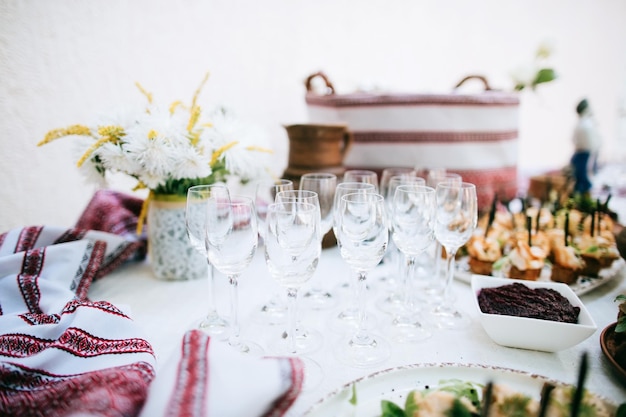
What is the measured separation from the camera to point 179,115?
2.97 feet

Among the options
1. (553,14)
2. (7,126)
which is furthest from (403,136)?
(553,14)

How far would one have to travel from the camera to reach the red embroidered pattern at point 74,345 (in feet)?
1.92

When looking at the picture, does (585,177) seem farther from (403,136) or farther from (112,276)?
(112,276)

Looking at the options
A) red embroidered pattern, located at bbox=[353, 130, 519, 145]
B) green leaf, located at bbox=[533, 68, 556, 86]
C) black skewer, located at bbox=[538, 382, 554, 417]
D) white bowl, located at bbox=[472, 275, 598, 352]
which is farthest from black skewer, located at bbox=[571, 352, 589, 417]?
green leaf, located at bbox=[533, 68, 556, 86]

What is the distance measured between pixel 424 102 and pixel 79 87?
3.32ft

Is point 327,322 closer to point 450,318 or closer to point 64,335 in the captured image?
point 450,318

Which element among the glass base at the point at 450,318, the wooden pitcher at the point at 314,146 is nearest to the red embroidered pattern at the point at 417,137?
the wooden pitcher at the point at 314,146

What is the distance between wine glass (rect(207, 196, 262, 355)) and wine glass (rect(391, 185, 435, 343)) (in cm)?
25

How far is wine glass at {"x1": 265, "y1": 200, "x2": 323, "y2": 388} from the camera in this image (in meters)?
0.61

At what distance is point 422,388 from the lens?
0.54 metres

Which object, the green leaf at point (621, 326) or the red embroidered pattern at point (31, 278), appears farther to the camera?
the red embroidered pattern at point (31, 278)

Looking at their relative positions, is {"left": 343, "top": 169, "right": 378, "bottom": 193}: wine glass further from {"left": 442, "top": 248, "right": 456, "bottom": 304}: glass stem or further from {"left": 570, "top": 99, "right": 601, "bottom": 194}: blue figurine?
{"left": 570, "top": 99, "right": 601, "bottom": 194}: blue figurine

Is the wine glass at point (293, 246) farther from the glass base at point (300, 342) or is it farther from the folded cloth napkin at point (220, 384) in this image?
the folded cloth napkin at point (220, 384)

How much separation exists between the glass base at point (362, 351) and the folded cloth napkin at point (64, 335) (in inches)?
11.1
